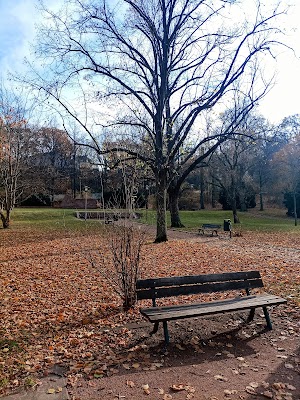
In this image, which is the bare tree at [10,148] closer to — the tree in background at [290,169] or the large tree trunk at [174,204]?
the large tree trunk at [174,204]

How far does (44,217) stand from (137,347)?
3015 centimetres

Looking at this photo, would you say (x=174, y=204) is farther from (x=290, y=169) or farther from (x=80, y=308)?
(x=80, y=308)

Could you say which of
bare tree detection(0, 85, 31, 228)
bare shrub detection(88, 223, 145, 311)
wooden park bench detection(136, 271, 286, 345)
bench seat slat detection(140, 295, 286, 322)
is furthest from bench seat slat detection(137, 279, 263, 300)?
bare tree detection(0, 85, 31, 228)

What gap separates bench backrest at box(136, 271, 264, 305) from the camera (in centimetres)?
466

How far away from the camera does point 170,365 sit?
3.75 metres

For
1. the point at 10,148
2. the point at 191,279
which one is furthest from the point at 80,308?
the point at 10,148

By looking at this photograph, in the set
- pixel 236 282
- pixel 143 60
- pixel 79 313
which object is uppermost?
pixel 143 60

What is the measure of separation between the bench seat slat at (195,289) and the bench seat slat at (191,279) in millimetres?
57

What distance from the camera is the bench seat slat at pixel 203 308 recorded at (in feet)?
13.4

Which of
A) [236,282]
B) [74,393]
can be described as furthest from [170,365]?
[236,282]

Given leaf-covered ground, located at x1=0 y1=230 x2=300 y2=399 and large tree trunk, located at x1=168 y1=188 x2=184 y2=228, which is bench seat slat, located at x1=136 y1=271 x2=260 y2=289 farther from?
large tree trunk, located at x1=168 y1=188 x2=184 y2=228

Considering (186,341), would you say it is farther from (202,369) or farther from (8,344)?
(8,344)

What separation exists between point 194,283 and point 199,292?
14 cm

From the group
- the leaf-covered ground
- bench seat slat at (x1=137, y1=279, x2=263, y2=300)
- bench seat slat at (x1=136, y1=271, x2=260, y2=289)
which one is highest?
bench seat slat at (x1=136, y1=271, x2=260, y2=289)
